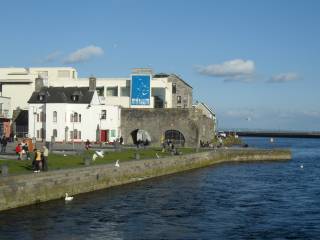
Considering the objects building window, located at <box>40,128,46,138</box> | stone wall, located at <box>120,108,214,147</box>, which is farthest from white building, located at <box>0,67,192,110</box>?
building window, located at <box>40,128,46,138</box>

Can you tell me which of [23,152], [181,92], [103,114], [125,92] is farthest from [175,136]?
[23,152]

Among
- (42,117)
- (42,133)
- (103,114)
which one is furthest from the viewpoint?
(103,114)

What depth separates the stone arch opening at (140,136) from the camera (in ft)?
332

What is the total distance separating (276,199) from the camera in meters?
46.3

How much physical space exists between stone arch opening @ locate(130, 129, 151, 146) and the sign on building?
639 centimetres

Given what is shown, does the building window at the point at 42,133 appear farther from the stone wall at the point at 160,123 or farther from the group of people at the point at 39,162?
the group of people at the point at 39,162

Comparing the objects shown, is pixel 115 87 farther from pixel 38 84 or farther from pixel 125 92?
pixel 38 84

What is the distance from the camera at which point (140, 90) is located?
10919 centimetres

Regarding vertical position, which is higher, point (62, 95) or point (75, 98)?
point (62, 95)

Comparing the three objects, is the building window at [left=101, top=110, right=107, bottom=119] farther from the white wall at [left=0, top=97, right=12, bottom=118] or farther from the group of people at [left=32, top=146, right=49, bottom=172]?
the group of people at [left=32, top=146, right=49, bottom=172]

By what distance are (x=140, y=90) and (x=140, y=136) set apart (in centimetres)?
902

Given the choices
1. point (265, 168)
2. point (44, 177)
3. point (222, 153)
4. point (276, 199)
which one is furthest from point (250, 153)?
point (44, 177)

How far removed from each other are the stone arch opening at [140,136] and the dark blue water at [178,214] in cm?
4328

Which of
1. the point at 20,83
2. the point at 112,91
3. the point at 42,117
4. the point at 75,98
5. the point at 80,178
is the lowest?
the point at 80,178
